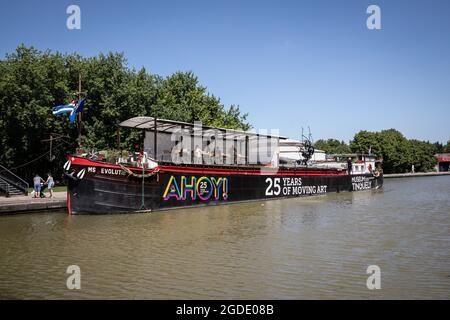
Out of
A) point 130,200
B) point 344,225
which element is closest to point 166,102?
point 130,200

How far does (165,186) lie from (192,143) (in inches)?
194

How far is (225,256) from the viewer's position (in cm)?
1156

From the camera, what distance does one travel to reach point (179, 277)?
31.3 feet

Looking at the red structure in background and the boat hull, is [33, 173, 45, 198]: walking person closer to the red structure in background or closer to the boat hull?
the boat hull

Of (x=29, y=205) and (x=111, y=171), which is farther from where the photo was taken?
(x=29, y=205)

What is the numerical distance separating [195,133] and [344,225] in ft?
39.5

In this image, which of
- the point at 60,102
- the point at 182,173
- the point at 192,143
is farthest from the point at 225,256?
the point at 60,102

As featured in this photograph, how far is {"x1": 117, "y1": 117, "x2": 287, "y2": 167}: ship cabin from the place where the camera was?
75.0 feet

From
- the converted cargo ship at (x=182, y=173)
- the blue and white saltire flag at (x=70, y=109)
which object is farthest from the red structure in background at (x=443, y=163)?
the blue and white saltire flag at (x=70, y=109)

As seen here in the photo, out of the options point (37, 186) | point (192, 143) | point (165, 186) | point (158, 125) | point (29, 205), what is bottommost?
→ point (29, 205)

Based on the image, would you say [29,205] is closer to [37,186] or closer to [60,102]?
Answer: [37,186]

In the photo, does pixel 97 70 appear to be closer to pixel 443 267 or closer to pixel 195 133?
pixel 195 133
